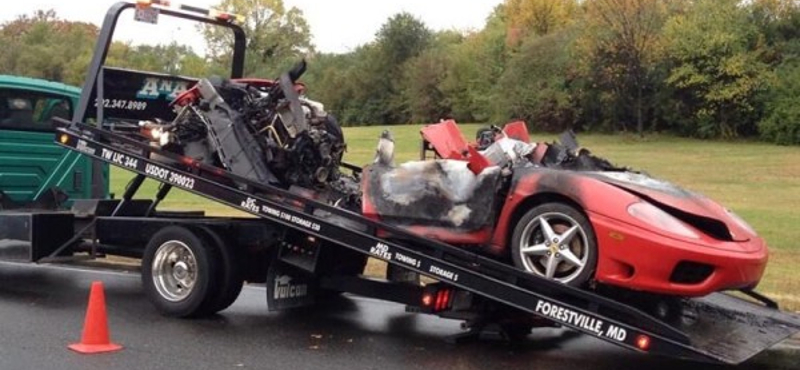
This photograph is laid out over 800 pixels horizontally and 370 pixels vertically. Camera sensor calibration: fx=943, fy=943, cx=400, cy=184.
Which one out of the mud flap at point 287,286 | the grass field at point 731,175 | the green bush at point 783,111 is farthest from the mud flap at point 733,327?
the green bush at point 783,111

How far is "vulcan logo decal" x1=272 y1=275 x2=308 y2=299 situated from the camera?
7.73m

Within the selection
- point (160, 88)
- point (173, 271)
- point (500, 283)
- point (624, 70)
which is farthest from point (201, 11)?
point (624, 70)

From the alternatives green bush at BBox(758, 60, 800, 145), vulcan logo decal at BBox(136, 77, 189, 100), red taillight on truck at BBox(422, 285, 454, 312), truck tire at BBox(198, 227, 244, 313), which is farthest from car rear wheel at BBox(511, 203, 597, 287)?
green bush at BBox(758, 60, 800, 145)

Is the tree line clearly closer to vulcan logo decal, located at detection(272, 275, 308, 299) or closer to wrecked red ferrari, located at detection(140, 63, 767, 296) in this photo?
wrecked red ferrari, located at detection(140, 63, 767, 296)

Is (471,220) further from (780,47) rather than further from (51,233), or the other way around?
(780,47)

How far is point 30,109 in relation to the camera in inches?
404

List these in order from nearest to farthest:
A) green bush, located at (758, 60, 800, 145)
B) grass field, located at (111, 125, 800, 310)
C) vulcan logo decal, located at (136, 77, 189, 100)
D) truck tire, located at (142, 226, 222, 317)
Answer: truck tire, located at (142, 226, 222, 317), vulcan logo decal, located at (136, 77, 189, 100), grass field, located at (111, 125, 800, 310), green bush, located at (758, 60, 800, 145)

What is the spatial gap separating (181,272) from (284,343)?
48.6 inches

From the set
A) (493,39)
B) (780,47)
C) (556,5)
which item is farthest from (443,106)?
(780,47)

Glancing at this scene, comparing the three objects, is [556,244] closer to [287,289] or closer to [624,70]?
[287,289]

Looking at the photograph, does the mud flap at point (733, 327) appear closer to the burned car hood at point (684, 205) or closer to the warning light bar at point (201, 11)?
the burned car hood at point (684, 205)

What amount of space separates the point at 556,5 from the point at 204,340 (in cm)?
6920

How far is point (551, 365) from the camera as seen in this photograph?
6656mm

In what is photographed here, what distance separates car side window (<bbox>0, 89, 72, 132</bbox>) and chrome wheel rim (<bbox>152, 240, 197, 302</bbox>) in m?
3.15
